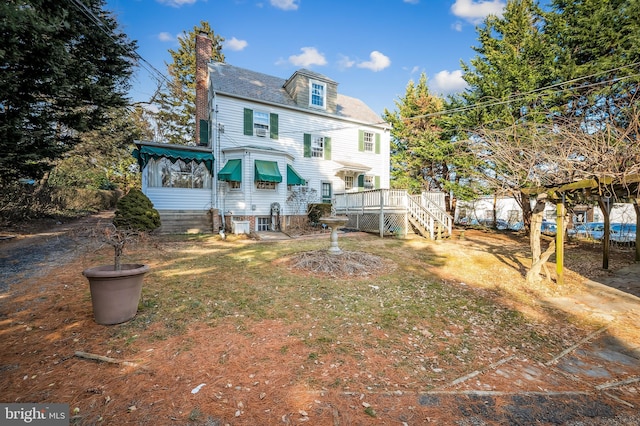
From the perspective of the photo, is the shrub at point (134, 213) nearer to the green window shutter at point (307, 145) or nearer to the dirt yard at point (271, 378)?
the dirt yard at point (271, 378)

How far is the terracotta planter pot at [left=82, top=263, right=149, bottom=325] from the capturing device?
3.65 metres

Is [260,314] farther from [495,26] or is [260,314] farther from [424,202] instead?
[495,26]

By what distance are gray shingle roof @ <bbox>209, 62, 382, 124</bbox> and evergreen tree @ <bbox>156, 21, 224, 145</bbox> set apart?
12396 millimetres

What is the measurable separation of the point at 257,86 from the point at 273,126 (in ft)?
9.72

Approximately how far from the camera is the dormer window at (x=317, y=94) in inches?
648

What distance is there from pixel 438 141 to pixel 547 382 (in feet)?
54.9

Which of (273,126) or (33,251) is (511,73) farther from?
(33,251)

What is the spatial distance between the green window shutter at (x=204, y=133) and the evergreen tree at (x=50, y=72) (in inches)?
178

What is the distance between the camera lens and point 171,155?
1237 cm

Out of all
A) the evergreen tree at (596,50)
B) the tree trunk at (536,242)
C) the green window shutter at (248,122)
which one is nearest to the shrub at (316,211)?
the green window shutter at (248,122)

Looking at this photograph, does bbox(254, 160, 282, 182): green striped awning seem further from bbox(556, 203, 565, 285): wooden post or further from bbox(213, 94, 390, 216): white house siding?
bbox(556, 203, 565, 285): wooden post

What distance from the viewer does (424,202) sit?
41.0ft

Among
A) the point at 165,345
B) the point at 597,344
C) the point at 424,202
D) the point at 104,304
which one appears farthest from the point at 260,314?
the point at 424,202

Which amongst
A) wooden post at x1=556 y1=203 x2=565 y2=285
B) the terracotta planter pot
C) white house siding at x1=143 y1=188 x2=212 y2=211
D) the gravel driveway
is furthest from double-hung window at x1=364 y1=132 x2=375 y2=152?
the terracotta planter pot
